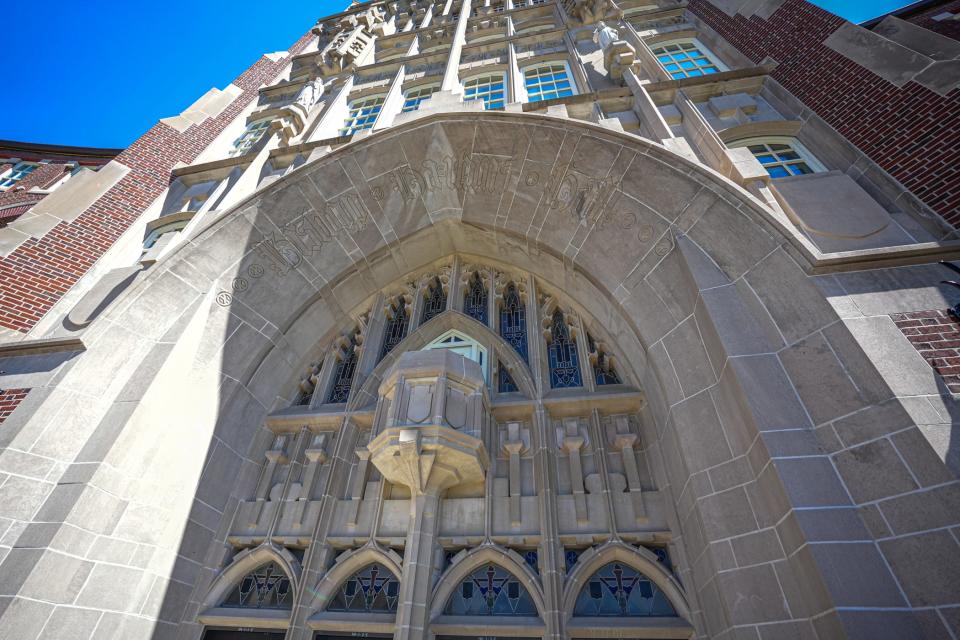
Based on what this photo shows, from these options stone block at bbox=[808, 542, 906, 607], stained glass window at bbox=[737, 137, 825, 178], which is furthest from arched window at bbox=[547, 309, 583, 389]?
stained glass window at bbox=[737, 137, 825, 178]

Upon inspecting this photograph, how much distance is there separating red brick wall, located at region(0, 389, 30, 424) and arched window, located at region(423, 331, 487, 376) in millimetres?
5084

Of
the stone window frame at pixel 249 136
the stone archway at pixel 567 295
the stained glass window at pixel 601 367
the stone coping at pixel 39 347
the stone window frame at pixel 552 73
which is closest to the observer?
the stone archway at pixel 567 295

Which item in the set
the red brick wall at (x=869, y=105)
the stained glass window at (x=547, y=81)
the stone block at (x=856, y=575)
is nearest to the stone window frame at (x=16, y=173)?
the stained glass window at (x=547, y=81)

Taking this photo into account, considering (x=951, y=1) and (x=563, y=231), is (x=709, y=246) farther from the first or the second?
(x=951, y=1)

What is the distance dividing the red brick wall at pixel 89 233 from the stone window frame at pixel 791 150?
1098 cm

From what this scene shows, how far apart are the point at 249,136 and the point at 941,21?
1654cm

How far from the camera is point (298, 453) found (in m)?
6.20

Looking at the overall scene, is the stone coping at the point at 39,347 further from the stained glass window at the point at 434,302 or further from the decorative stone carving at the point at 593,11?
the decorative stone carving at the point at 593,11

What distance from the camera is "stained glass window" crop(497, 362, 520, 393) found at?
255 inches

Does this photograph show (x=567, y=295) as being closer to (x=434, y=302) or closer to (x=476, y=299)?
(x=476, y=299)

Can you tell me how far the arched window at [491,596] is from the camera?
456 centimetres

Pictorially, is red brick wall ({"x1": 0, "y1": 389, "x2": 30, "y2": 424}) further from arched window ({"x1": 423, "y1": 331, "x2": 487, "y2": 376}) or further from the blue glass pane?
the blue glass pane

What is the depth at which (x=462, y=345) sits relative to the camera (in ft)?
24.0

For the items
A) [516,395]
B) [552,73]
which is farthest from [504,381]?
[552,73]
